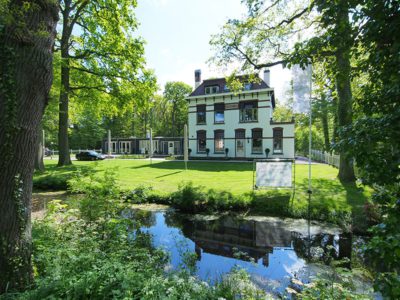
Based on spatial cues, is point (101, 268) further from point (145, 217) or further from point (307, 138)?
point (307, 138)

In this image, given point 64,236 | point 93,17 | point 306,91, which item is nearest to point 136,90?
point 93,17

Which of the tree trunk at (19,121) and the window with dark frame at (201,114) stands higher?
the window with dark frame at (201,114)

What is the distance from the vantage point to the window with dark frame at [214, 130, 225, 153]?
27.4m

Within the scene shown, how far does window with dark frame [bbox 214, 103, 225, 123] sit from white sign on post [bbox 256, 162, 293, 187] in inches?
737

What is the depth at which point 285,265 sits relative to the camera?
484cm

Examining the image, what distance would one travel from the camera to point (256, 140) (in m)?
26.1

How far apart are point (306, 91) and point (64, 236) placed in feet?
29.7

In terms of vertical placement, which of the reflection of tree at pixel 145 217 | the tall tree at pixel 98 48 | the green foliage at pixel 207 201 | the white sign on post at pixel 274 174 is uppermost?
the tall tree at pixel 98 48

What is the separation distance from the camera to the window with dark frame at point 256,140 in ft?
84.8

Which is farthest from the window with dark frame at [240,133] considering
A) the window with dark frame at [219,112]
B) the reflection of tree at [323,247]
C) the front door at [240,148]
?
the reflection of tree at [323,247]

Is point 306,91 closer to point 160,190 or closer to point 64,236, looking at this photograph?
point 160,190

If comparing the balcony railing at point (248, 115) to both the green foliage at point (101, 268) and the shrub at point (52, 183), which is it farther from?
the green foliage at point (101, 268)

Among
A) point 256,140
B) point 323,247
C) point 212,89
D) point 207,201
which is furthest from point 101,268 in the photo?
point 212,89

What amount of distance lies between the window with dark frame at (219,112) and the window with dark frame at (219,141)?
4.06 feet
